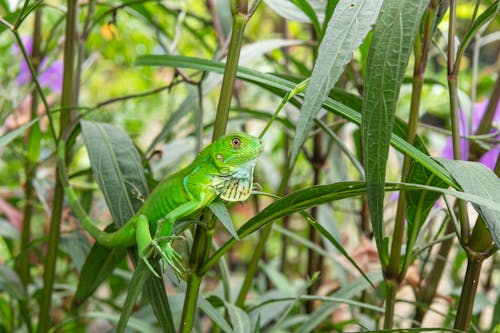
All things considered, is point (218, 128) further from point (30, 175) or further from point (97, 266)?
point (30, 175)

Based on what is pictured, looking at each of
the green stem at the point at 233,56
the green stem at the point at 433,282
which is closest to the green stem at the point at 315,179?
the green stem at the point at 433,282

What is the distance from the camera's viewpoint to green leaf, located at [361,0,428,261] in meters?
0.37

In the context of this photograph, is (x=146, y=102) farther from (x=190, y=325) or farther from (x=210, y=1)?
(x=190, y=325)

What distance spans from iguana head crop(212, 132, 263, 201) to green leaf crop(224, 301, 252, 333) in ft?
0.46

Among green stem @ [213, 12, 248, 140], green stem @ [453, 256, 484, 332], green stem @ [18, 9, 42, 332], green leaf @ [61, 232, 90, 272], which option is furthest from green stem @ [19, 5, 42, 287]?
green stem @ [453, 256, 484, 332]

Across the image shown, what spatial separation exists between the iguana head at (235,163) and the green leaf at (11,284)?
43 cm

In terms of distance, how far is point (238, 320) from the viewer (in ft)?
1.97

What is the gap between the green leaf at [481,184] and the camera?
0.44 metres

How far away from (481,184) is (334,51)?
0.49ft

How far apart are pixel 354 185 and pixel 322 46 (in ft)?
0.36

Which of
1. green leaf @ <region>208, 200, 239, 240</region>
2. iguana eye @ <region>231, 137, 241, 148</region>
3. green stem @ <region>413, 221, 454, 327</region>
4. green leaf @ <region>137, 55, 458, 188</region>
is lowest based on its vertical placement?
green stem @ <region>413, 221, 454, 327</region>

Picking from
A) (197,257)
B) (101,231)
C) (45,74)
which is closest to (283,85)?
(197,257)

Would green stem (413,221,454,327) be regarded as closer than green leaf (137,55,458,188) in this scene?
No

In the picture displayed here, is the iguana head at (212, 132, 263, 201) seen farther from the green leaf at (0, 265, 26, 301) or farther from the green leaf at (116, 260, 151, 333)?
the green leaf at (0, 265, 26, 301)
